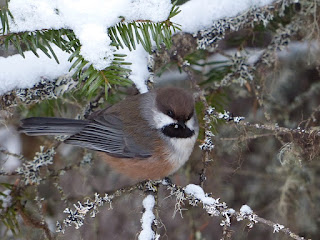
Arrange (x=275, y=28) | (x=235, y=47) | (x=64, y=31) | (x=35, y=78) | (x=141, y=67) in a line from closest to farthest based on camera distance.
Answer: (x=64, y=31)
(x=35, y=78)
(x=141, y=67)
(x=275, y=28)
(x=235, y=47)

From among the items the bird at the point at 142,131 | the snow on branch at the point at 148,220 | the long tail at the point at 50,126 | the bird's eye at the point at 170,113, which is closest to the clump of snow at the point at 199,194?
the snow on branch at the point at 148,220

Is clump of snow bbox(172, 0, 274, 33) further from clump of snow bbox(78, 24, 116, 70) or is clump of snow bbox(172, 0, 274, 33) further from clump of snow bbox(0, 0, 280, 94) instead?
clump of snow bbox(78, 24, 116, 70)

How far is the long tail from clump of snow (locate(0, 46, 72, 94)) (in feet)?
0.88

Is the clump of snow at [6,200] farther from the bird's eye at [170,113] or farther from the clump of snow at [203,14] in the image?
the clump of snow at [203,14]

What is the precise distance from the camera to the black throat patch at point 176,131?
2650 mm

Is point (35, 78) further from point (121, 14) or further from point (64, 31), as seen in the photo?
point (121, 14)

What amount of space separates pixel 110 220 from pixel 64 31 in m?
1.22

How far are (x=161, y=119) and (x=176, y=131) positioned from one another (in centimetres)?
13

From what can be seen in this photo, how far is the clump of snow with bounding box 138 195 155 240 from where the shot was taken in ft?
6.32

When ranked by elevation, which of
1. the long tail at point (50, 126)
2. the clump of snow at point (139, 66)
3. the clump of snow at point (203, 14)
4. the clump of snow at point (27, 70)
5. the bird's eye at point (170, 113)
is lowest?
the bird's eye at point (170, 113)

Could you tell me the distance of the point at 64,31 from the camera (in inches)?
75.2

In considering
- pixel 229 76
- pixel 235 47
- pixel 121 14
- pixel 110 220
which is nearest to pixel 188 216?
pixel 110 220

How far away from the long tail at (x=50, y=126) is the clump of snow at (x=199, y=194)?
34.7 inches

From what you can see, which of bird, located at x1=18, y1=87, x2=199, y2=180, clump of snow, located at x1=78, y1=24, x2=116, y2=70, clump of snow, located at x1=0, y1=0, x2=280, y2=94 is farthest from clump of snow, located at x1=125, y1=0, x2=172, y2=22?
bird, located at x1=18, y1=87, x2=199, y2=180
